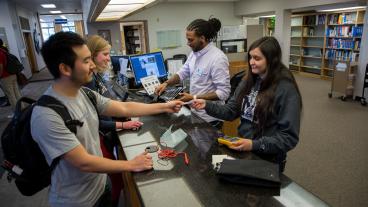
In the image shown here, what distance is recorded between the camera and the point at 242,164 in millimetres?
1163

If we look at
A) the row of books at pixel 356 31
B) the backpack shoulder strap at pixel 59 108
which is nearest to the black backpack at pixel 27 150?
the backpack shoulder strap at pixel 59 108

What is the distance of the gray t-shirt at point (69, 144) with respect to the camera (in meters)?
1.03

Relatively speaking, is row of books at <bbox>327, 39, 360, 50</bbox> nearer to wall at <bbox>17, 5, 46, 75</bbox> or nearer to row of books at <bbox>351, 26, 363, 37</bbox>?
row of books at <bbox>351, 26, 363, 37</bbox>

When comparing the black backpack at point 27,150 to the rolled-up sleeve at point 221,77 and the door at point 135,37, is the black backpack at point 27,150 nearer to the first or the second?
the rolled-up sleeve at point 221,77

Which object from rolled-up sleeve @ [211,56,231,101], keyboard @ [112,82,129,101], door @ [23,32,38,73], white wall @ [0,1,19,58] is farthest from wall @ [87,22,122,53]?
rolled-up sleeve @ [211,56,231,101]

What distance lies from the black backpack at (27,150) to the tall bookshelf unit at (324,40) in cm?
781

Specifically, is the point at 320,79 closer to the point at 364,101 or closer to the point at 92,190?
the point at 364,101

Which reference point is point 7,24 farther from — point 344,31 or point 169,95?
point 344,31

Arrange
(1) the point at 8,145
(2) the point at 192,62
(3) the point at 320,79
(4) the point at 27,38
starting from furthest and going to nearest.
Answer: (4) the point at 27,38
(3) the point at 320,79
(2) the point at 192,62
(1) the point at 8,145

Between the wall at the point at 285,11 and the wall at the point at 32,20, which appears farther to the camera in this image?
the wall at the point at 32,20

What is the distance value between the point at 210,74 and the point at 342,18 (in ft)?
24.5

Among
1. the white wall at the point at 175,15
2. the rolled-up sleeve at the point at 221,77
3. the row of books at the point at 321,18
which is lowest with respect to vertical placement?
the rolled-up sleeve at the point at 221,77

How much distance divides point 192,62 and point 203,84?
0.31 m

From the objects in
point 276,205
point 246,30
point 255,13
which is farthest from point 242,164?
point 255,13
